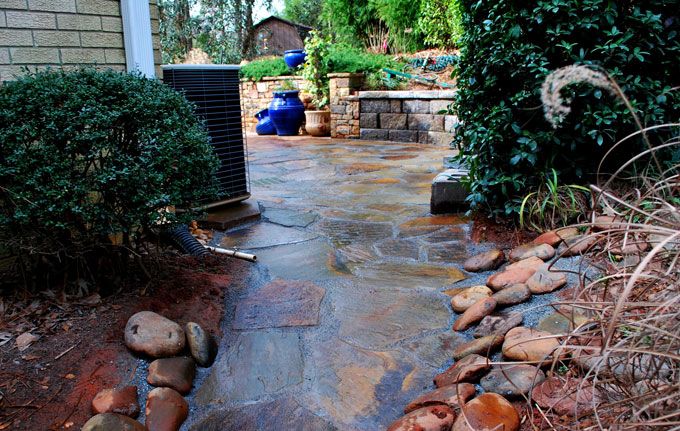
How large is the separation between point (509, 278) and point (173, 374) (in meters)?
1.46

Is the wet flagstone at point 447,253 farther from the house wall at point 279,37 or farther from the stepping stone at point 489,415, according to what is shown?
the house wall at point 279,37

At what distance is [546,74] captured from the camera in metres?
2.87

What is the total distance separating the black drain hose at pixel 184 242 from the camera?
310 cm

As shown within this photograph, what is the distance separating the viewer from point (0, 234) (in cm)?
222

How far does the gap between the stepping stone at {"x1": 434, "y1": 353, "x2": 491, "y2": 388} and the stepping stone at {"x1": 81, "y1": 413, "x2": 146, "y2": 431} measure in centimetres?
98

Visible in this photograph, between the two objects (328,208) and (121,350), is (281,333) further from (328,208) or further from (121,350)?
(328,208)

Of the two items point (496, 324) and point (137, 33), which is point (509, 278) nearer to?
point (496, 324)

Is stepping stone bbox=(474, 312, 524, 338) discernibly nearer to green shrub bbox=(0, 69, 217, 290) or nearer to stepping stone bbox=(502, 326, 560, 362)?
stepping stone bbox=(502, 326, 560, 362)

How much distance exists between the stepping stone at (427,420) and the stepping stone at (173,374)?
2.44ft

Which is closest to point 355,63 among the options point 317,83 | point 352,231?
point 317,83

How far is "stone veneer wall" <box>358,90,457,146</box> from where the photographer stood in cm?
825

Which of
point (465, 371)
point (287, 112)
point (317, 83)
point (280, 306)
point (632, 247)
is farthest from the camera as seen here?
point (317, 83)

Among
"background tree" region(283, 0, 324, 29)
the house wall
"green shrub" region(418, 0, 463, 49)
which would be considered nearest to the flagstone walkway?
"green shrub" region(418, 0, 463, 49)

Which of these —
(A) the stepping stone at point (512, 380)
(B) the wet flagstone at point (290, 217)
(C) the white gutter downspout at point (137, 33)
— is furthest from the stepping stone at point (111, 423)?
(B) the wet flagstone at point (290, 217)
